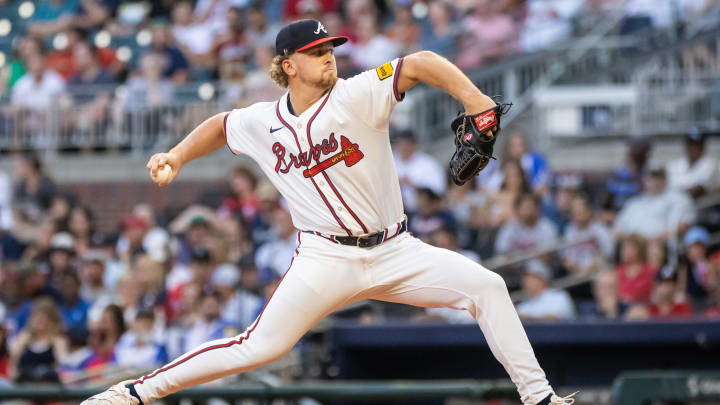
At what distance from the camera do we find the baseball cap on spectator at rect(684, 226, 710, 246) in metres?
8.72

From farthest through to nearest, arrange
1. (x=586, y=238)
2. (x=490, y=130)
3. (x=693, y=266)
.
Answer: (x=586, y=238), (x=693, y=266), (x=490, y=130)

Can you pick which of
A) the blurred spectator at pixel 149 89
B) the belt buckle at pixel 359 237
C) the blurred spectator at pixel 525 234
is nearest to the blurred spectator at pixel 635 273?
the blurred spectator at pixel 525 234

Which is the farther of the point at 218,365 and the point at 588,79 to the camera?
the point at 588,79

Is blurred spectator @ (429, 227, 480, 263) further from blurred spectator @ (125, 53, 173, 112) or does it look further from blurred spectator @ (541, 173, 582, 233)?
blurred spectator @ (125, 53, 173, 112)

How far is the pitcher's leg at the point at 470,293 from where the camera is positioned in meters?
4.85

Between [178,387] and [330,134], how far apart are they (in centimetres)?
130

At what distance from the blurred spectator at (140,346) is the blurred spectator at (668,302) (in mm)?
3882

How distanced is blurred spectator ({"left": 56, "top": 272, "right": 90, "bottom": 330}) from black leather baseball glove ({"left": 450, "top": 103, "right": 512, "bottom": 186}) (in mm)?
6539

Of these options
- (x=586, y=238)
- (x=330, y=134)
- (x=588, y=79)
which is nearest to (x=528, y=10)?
(x=588, y=79)

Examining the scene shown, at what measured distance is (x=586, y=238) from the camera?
30.8ft

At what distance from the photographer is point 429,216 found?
961 cm

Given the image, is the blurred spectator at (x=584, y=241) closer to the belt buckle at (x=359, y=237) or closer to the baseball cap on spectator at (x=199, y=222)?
the baseball cap on spectator at (x=199, y=222)

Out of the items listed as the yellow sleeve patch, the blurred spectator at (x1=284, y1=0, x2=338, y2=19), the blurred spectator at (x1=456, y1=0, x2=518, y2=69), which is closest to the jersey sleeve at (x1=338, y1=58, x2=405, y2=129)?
the yellow sleeve patch

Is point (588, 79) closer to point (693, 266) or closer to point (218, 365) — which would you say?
point (693, 266)
